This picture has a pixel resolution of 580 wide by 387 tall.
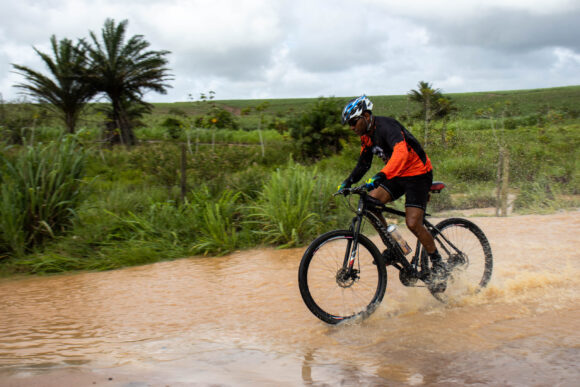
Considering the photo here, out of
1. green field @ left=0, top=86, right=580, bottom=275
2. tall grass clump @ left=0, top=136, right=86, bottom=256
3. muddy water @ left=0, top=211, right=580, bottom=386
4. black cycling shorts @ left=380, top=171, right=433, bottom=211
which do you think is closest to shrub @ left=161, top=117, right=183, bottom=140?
green field @ left=0, top=86, right=580, bottom=275

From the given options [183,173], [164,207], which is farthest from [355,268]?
[183,173]

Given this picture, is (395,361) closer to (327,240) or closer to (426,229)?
(327,240)

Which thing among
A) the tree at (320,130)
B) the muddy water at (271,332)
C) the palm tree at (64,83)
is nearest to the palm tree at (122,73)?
the palm tree at (64,83)

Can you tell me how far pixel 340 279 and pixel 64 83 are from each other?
19.2 metres

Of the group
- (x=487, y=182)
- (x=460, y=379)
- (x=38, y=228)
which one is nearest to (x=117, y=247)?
(x=38, y=228)

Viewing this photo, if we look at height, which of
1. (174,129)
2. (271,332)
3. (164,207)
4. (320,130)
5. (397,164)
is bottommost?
(271,332)

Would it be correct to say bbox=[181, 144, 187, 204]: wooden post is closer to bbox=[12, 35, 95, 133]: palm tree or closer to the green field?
the green field

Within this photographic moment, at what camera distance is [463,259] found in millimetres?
4922

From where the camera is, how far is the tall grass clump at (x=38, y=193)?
23.8ft

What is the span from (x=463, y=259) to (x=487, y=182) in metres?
8.03

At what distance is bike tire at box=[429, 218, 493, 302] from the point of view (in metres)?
4.88

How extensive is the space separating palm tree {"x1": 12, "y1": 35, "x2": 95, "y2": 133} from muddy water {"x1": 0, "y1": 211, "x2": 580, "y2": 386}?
15.5 meters

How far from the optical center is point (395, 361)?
11.7ft

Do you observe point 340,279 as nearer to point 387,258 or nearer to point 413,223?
point 387,258
